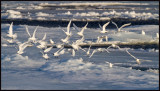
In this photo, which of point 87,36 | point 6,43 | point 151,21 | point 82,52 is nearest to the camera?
point 82,52

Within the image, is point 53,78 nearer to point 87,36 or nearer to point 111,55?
point 111,55

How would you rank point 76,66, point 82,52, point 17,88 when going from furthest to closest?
point 82,52 → point 76,66 → point 17,88

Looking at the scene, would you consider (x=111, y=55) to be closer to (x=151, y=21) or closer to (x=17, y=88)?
(x=17, y=88)

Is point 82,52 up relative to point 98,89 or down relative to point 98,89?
up

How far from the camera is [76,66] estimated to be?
15.1m

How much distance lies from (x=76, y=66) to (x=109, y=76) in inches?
67.7

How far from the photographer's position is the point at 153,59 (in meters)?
18.2

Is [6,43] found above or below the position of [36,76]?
above

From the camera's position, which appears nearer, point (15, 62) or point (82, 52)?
point (15, 62)

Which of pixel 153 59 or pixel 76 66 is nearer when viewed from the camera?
pixel 76 66

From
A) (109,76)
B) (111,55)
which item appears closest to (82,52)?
(111,55)

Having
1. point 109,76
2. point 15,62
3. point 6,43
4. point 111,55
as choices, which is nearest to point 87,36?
point 6,43

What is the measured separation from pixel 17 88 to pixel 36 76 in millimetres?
1999

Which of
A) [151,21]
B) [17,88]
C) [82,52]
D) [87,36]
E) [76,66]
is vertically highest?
[151,21]
